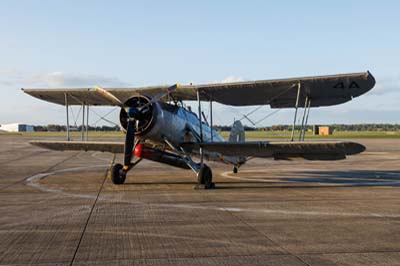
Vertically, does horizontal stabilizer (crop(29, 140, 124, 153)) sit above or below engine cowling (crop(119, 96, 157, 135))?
below

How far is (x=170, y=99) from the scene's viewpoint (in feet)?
48.2

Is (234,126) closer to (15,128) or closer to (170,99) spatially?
(170,99)

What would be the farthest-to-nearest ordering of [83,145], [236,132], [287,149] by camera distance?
[236,132]
[83,145]
[287,149]

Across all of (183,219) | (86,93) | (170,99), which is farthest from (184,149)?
(183,219)

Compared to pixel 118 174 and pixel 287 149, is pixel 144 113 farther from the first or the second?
pixel 287 149

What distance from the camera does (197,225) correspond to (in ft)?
23.6

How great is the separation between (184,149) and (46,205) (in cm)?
535

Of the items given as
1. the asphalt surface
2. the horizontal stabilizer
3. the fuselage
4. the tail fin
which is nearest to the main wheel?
the asphalt surface

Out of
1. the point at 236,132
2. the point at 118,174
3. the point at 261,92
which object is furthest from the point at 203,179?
the point at 236,132

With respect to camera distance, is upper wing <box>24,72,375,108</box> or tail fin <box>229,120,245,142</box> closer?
upper wing <box>24,72,375,108</box>

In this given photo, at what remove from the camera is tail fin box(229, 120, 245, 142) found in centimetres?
1806

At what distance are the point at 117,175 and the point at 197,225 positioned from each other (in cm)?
649

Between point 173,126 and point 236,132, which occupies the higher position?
point 173,126

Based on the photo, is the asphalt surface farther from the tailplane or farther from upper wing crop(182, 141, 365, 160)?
the tailplane
